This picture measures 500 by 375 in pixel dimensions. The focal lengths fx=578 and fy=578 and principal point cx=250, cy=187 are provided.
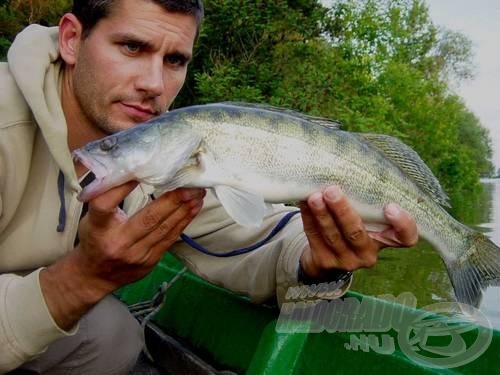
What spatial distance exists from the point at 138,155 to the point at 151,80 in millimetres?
871

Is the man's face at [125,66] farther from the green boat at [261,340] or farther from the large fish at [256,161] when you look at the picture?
the green boat at [261,340]

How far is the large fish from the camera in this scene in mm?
1955

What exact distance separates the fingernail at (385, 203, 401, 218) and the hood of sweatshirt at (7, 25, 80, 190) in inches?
51.2

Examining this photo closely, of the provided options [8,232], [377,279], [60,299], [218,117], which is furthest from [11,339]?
[377,279]

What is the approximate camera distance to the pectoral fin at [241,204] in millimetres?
2000

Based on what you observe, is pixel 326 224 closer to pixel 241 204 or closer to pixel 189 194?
pixel 241 204

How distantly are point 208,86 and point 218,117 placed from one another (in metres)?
9.33

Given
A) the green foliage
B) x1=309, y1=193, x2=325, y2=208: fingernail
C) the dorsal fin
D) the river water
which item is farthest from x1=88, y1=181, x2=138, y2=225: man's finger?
the green foliage

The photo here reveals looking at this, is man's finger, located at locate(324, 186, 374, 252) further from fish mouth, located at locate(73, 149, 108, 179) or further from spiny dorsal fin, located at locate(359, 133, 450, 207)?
fish mouth, located at locate(73, 149, 108, 179)

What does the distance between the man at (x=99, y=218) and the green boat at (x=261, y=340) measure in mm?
246

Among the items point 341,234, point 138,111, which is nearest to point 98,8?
point 138,111

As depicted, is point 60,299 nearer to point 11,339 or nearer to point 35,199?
point 11,339

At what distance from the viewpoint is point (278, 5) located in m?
11.8

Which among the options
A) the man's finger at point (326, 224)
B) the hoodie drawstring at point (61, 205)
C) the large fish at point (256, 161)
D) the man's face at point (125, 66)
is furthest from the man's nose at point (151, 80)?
the man's finger at point (326, 224)
